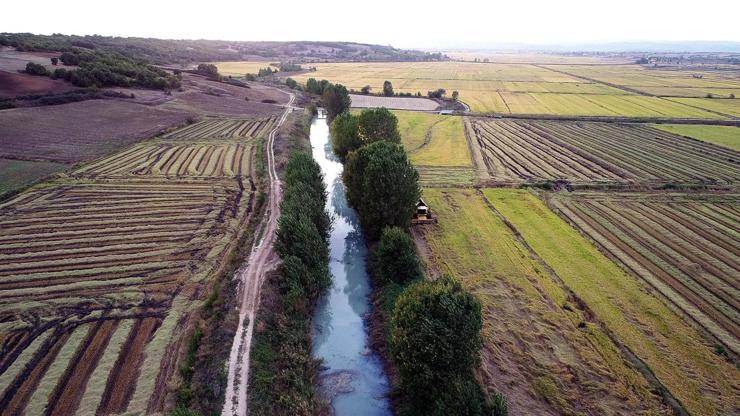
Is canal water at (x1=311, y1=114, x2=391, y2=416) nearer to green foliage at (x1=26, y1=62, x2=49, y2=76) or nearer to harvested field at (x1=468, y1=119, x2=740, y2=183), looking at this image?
harvested field at (x1=468, y1=119, x2=740, y2=183)

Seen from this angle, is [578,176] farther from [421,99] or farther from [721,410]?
[421,99]

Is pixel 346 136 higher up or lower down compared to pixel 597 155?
higher up

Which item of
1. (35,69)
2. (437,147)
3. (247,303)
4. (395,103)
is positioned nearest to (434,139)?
(437,147)

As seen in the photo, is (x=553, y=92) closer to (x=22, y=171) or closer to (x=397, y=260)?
(x=397, y=260)

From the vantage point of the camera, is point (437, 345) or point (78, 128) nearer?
point (437, 345)

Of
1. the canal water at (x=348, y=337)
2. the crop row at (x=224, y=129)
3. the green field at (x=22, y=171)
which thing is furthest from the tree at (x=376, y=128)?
the green field at (x=22, y=171)

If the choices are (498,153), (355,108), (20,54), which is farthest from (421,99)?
(20,54)
